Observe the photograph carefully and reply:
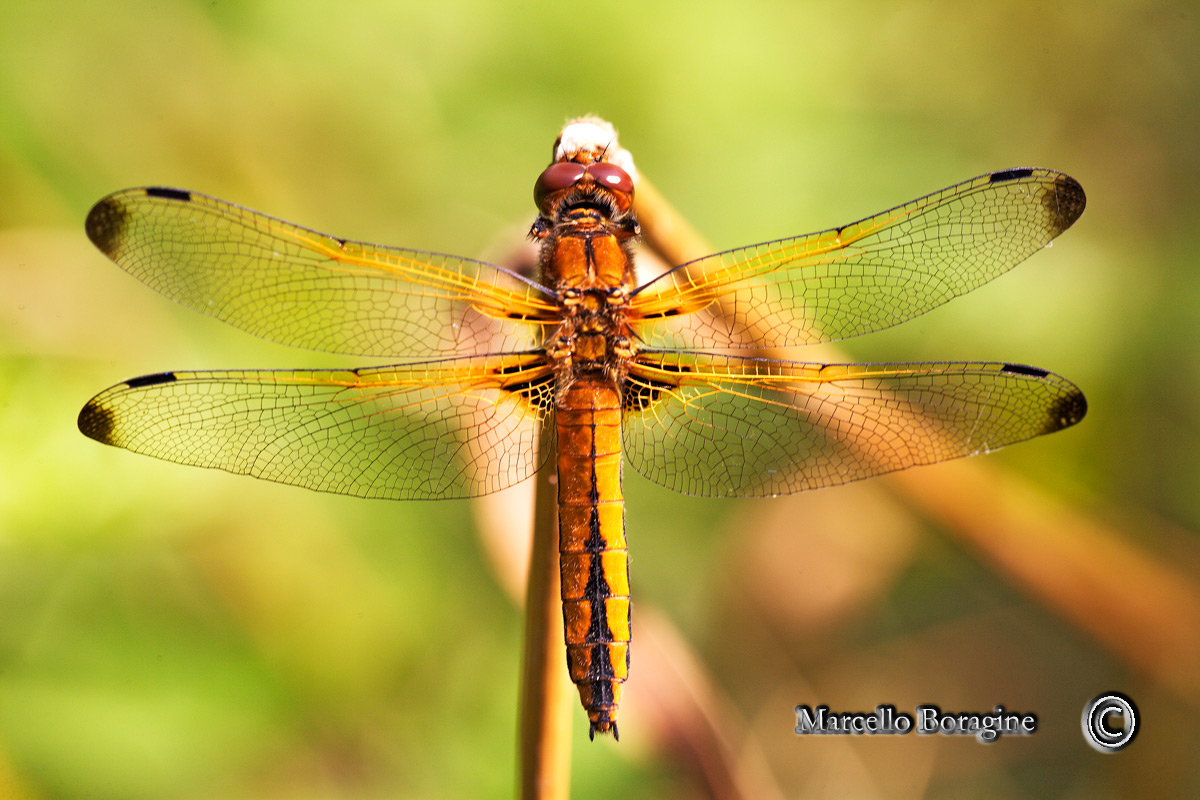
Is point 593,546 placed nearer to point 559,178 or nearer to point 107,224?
point 559,178

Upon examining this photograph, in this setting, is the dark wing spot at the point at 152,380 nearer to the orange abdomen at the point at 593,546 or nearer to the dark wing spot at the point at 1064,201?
the orange abdomen at the point at 593,546

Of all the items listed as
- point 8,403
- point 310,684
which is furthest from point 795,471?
point 8,403

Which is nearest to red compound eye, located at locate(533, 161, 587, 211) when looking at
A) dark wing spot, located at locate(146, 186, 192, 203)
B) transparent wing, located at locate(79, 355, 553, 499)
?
transparent wing, located at locate(79, 355, 553, 499)

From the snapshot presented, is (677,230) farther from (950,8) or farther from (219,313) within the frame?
(950,8)

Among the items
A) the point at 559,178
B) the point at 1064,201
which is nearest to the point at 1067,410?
the point at 1064,201

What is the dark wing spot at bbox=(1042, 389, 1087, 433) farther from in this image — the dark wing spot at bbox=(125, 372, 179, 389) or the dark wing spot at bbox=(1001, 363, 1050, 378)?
the dark wing spot at bbox=(125, 372, 179, 389)

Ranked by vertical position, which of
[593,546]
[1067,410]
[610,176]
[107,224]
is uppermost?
[610,176]
